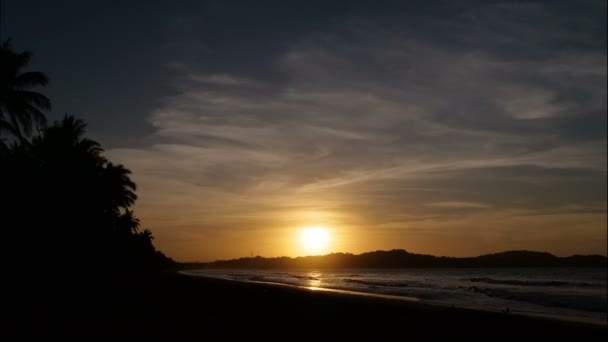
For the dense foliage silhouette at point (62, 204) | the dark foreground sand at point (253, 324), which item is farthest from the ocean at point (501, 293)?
the dense foliage silhouette at point (62, 204)

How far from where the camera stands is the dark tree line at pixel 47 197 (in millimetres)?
22056

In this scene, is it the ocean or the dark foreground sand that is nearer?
the dark foreground sand

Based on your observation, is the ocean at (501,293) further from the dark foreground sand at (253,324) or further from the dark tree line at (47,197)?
the dark tree line at (47,197)

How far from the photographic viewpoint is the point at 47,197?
2475 centimetres

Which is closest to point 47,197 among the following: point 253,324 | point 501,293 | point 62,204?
point 62,204

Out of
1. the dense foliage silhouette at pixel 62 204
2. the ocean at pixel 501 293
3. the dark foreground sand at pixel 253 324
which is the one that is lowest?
the ocean at pixel 501 293

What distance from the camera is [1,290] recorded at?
62.4ft

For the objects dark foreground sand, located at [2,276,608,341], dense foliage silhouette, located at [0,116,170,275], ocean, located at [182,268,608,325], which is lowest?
ocean, located at [182,268,608,325]

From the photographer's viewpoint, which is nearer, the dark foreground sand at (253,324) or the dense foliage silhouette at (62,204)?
the dark foreground sand at (253,324)

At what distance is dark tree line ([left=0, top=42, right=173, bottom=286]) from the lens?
22.1 metres

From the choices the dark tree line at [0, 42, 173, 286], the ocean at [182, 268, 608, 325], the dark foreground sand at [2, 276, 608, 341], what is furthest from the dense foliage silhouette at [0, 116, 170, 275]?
the ocean at [182, 268, 608, 325]

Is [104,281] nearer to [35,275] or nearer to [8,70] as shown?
[35,275]

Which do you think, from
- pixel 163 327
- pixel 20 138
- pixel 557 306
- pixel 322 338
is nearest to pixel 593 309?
pixel 557 306

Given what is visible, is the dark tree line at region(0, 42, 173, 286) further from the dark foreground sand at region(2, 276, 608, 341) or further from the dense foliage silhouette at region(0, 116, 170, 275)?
the dark foreground sand at region(2, 276, 608, 341)
